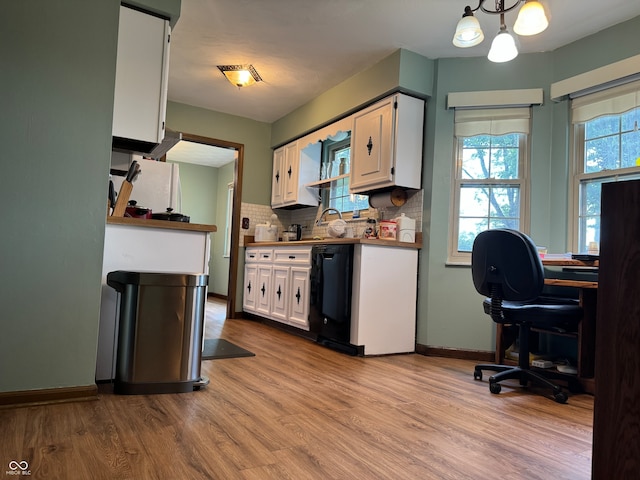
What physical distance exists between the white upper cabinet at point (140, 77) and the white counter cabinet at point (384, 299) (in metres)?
1.71

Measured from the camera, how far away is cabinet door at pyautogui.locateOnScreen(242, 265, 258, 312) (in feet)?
16.9

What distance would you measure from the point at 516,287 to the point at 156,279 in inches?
74.2

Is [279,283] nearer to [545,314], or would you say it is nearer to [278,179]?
[278,179]

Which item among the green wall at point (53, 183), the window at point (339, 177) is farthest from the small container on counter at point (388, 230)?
the green wall at point (53, 183)

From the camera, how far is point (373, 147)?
398 cm

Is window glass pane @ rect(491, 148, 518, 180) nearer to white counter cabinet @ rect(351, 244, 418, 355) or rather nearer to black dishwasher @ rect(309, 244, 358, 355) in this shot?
white counter cabinet @ rect(351, 244, 418, 355)

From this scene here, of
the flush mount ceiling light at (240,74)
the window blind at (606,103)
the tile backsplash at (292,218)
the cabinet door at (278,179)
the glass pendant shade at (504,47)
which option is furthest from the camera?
→ the cabinet door at (278,179)

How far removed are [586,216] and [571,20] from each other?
1352mm

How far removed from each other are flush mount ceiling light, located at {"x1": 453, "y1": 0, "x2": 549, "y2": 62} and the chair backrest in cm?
103

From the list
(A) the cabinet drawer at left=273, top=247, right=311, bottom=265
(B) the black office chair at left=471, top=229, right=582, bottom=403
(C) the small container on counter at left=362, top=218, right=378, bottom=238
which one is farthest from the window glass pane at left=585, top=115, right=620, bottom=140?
(A) the cabinet drawer at left=273, top=247, right=311, bottom=265

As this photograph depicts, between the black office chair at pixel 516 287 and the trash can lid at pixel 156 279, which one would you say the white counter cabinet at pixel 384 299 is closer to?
the black office chair at pixel 516 287

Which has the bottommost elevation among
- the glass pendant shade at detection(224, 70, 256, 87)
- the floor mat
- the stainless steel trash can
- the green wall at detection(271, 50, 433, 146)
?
the floor mat

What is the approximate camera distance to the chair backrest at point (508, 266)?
2467mm

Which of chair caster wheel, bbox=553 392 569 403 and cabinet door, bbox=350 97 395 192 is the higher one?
cabinet door, bbox=350 97 395 192
